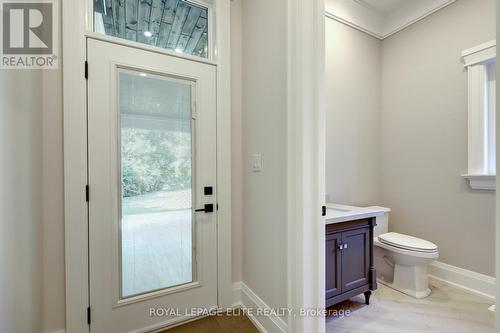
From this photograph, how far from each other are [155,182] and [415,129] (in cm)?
285

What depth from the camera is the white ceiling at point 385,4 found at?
103 inches

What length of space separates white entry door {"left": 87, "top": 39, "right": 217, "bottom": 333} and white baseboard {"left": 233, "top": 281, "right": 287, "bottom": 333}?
227mm

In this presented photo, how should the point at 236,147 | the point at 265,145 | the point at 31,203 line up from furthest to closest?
the point at 236,147 < the point at 265,145 < the point at 31,203

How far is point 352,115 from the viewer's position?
274 cm

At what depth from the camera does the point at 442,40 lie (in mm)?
2412

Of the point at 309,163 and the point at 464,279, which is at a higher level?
the point at 309,163

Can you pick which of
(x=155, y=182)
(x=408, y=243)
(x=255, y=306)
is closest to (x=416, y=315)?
(x=408, y=243)

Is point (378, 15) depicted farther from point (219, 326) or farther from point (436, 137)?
point (219, 326)

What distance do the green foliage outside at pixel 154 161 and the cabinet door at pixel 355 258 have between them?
4.46 feet

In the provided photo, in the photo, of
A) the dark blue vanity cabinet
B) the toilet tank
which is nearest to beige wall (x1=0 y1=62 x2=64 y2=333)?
the dark blue vanity cabinet

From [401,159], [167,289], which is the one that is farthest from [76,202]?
[401,159]

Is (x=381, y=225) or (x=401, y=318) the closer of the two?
(x=401, y=318)

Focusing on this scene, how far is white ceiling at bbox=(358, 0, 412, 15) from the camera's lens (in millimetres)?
2623

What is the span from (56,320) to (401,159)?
3502 millimetres
